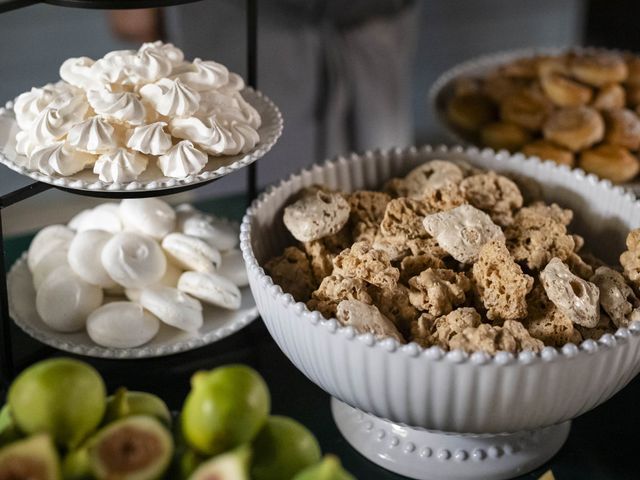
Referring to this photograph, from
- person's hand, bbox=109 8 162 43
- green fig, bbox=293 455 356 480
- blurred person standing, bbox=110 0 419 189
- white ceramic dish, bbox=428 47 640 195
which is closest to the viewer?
green fig, bbox=293 455 356 480

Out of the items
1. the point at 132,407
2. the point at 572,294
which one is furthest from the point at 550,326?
the point at 132,407

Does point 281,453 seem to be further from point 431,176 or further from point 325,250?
point 431,176

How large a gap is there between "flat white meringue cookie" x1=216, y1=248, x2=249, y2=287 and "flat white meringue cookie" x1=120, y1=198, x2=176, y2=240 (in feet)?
0.21

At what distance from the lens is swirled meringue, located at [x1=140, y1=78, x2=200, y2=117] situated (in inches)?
29.6

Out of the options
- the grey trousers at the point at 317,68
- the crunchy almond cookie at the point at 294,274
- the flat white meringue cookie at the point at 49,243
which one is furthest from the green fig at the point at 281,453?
the grey trousers at the point at 317,68

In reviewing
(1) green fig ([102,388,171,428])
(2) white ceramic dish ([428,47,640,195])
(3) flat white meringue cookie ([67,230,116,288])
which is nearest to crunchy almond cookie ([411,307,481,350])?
(1) green fig ([102,388,171,428])

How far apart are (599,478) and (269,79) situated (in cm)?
110

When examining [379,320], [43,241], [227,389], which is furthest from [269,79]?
[227,389]

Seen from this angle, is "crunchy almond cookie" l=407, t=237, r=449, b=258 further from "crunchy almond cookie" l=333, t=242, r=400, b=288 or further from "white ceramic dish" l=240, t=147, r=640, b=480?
"white ceramic dish" l=240, t=147, r=640, b=480

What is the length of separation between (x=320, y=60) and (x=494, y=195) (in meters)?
0.85

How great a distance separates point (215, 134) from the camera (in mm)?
753

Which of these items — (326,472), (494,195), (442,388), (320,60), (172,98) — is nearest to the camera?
(326,472)

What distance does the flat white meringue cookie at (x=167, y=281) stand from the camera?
2.85 feet

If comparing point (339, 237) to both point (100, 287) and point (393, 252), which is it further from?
point (100, 287)
